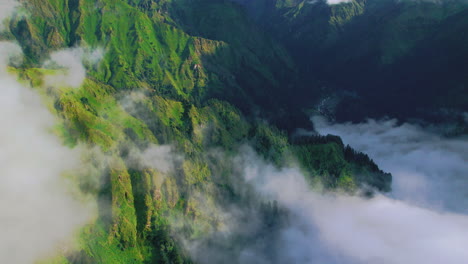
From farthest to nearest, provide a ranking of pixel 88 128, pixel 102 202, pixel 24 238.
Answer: pixel 88 128 → pixel 102 202 → pixel 24 238

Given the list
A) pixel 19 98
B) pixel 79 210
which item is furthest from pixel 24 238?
pixel 19 98

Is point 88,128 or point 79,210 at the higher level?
point 88,128

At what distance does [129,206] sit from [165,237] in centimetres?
2475

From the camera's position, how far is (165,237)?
190625 millimetres

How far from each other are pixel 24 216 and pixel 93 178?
34.8 m

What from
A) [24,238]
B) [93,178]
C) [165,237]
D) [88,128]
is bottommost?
Answer: [24,238]

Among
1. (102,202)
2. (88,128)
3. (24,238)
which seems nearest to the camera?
(24,238)

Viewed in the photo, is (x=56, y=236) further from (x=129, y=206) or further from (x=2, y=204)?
(x=129, y=206)

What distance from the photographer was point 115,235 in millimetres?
175375

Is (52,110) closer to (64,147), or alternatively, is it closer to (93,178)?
(64,147)

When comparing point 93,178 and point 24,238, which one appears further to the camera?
point 93,178

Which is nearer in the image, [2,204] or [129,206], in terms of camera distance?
[2,204]

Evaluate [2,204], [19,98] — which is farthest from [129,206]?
[19,98]

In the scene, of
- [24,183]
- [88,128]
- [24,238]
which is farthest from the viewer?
[88,128]
